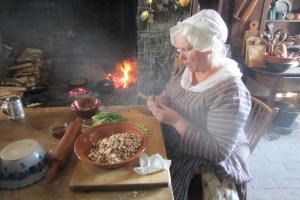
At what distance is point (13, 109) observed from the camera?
1.40 meters

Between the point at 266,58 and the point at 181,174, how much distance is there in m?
1.89

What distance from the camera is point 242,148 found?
1.24 metres

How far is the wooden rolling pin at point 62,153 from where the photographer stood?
0.96 meters

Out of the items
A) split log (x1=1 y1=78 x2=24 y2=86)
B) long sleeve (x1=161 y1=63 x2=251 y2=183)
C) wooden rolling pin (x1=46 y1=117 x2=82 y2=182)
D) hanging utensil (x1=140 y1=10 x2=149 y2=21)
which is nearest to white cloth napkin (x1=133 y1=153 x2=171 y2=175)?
long sleeve (x1=161 y1=63 x2=251 y2=183)

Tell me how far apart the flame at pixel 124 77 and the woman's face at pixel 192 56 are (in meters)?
2.49

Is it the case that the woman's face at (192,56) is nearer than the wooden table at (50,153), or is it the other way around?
the wooden table at (50,153)

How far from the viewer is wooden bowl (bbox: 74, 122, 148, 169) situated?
94 centimetres

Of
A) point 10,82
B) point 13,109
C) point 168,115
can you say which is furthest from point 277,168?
point 10,82

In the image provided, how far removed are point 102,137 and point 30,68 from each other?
298cm

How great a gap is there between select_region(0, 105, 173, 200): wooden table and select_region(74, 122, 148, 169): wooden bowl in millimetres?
105

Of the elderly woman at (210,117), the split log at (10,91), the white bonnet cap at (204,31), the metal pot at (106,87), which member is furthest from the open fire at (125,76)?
the white bonnet cap at (204,31)

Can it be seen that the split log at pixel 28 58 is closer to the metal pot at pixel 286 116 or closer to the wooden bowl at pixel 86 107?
the wooden bowl at pixel 86 107

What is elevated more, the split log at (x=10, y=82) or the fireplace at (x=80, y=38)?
the fireplace at (x=80, y=38)

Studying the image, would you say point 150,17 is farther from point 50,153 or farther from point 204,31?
point 50,153
